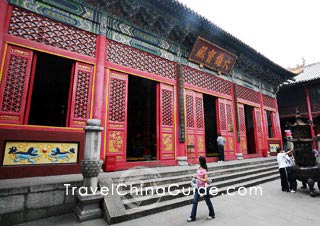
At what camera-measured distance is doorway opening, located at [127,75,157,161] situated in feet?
30.9

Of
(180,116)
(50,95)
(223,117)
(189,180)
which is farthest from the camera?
(223,117)

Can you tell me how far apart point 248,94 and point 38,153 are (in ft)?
34.6

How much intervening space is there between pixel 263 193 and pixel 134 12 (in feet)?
22.1

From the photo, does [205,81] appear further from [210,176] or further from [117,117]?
[117,117]

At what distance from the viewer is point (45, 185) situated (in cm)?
334

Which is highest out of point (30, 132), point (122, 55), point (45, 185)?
point (122, 55)

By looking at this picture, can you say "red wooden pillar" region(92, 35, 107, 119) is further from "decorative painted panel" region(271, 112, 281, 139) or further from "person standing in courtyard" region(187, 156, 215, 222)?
"decorative painted panel" region(271, 112, 281, 139)

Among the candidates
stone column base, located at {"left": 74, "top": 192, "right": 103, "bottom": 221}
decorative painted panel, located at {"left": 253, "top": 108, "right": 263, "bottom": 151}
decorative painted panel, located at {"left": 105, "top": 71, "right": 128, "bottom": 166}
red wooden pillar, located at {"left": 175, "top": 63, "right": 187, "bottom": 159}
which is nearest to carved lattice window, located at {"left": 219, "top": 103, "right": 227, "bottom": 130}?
red wooden pillar, located at {"left": 175, "top": 63, "right": 187, "bottom": 159}

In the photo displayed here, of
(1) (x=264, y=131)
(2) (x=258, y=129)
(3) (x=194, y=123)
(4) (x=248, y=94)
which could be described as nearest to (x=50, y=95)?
(3) (x=194, y=123)

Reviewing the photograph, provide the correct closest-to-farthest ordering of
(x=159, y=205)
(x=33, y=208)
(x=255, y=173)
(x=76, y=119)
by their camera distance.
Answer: (x=33, y=208) < (x=159, y=205) < (x=76, y=119) < (x=255, y=173)

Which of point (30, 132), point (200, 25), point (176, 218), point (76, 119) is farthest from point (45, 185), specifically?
point (200, 25)

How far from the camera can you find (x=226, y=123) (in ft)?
30.2

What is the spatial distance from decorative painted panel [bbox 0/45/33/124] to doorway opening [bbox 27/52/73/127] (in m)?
3.42

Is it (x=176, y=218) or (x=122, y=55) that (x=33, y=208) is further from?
(x=122, y=55)
